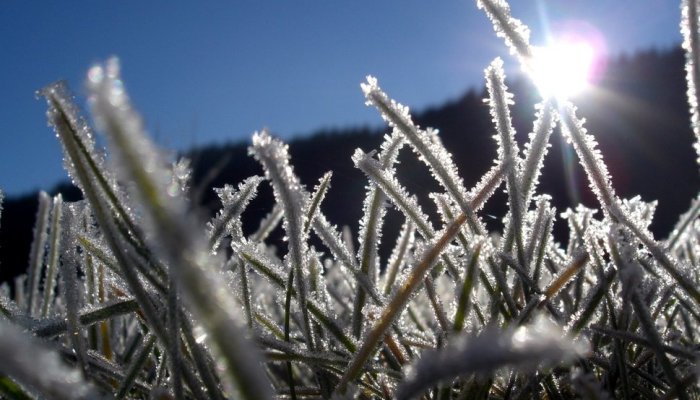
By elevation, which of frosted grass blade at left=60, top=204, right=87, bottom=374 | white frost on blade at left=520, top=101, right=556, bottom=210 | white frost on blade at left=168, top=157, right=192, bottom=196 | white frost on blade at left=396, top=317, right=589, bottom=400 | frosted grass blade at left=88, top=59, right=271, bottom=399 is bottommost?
white frost on blade at left=396, top=317, right=589, bottom=400

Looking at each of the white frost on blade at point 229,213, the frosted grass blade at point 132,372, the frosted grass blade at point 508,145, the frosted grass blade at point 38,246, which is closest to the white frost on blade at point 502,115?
the frosted grass blade at point 508,145

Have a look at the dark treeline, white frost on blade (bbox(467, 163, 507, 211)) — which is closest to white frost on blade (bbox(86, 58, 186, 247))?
white frost on blade (bbox(467, 163, 507, 211))

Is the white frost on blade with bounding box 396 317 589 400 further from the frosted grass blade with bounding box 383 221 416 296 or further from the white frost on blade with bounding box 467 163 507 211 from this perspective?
the frosted grass blade with bounding box 383 221 416 296

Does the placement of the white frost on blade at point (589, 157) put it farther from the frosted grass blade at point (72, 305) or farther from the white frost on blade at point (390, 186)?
the frosted grass blade at point (72, 305)

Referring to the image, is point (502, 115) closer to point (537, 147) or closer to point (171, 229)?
point (537, 147)

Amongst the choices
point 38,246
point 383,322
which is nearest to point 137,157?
point 383,322

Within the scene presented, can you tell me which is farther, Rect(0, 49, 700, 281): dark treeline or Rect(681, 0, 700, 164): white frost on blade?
Rect(0, 49, 700, 281): dark treeline

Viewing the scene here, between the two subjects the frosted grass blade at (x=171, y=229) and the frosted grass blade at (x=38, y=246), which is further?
the frosted grass blade at (x=38, y=246)
